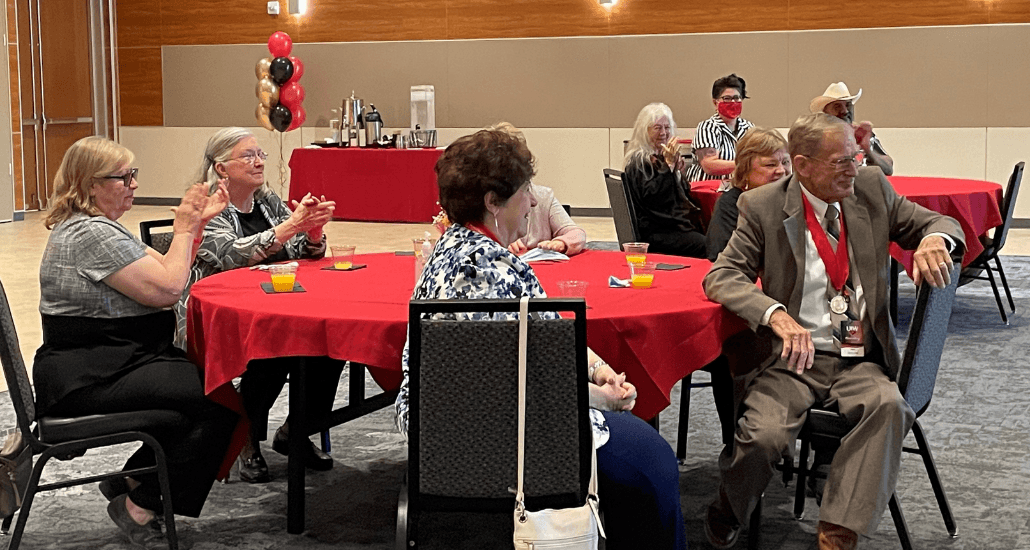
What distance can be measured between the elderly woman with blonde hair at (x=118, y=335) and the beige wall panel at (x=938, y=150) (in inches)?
346

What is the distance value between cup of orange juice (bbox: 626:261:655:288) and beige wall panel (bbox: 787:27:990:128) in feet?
25.8

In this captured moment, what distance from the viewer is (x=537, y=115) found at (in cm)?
1209

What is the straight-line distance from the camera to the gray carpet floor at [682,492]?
337cm

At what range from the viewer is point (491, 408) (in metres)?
2.36

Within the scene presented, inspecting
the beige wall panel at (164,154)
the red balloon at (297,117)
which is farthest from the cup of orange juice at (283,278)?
the beige wall panel at (164,154)

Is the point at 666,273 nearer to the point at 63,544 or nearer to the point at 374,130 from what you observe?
the point at 63,544

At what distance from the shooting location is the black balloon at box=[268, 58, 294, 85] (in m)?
11.6

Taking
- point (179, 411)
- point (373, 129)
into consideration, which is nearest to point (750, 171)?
point (179, 411)

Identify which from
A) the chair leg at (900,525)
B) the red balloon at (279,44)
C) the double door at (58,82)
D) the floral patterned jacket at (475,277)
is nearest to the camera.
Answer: the floral patterned jacket at (475,277)

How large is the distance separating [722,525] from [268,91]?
372 inches

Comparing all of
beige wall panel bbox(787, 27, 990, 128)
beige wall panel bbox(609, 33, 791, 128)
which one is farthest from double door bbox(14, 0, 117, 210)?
beige wall panel bbox(787, 27, 990, 128)

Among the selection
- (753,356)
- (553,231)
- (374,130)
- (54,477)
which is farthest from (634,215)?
(374,130)

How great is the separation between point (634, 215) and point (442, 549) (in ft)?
8.72

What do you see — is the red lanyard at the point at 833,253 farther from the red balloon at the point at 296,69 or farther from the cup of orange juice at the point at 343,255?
the red balloon at the point at 296,69
